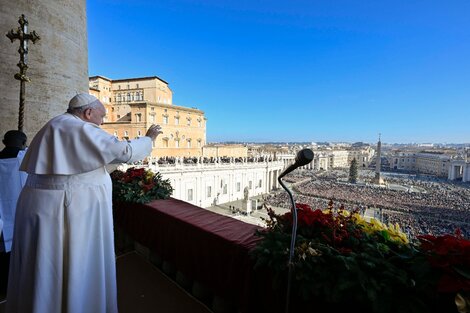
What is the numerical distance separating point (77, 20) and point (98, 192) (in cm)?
509

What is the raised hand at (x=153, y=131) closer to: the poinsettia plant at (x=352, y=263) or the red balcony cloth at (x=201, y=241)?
the red balcony cloth at (x=201, y=241)

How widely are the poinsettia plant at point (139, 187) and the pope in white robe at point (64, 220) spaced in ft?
5.60

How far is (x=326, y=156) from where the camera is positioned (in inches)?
3824

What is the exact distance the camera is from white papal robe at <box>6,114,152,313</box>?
1859mm

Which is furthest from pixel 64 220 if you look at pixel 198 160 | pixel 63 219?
pixel 198 160

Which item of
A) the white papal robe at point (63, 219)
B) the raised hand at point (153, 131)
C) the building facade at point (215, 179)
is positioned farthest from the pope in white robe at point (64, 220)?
the building facade at point (215, 179)

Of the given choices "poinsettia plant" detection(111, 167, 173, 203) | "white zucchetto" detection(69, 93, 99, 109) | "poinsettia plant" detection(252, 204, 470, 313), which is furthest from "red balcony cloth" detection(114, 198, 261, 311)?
"white zucchetto" detection(69, 93, 99, 109)

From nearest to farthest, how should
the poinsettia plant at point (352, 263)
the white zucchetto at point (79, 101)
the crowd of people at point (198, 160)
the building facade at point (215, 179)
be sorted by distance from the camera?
the poinsettia plant at point (352, 263)
the white zucchetto at point (79, 101)
the building facade at point (215, 179)
the crowd of people at point (198, 160)

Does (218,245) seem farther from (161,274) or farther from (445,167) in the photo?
(445,167)

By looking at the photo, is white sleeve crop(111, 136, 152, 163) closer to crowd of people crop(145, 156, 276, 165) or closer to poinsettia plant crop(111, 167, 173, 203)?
poinsettia plant crop(111, 167, 173, 203)

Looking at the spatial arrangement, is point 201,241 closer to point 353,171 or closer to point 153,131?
point 153,131

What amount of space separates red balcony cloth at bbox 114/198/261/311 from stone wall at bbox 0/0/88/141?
8.90 feet

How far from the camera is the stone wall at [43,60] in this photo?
4418 mm

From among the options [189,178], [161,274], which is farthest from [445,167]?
[161,274]
